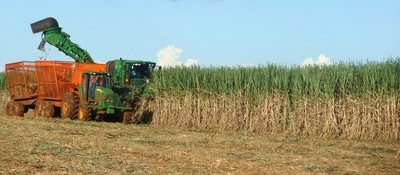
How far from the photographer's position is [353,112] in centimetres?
1766

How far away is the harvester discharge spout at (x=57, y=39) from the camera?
26.3 metres

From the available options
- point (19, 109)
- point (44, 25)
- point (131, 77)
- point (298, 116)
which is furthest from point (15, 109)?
point (298, 116)

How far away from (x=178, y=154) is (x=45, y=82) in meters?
13.3

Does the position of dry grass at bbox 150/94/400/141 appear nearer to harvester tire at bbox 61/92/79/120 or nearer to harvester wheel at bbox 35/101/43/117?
harvester tire at bbox 61/92/79/120

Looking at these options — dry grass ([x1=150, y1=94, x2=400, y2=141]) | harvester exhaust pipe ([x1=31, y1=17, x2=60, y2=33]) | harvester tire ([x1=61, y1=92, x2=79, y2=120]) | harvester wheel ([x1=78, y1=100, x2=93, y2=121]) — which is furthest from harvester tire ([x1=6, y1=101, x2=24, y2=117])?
dry grass ([x1=150, y1=94, x2=400, y2=141])

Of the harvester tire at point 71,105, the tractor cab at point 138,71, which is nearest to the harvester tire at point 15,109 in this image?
the harvester tire at point 71,105

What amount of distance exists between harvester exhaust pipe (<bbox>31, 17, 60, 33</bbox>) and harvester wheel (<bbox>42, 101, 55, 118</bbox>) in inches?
155

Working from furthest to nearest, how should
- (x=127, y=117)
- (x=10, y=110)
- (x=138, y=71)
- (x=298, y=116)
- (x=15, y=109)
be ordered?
(x=10, y=110) → (x=15, y=109) → (x=138, y=71) → (x=127, y=117) → (x=298, y=116)

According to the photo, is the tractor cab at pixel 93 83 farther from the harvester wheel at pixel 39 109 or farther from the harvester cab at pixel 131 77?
the harvester wheel at pixel 39 109

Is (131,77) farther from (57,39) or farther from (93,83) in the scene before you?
(57,39)

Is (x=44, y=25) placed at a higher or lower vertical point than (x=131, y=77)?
higher

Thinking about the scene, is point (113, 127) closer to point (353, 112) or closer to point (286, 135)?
point (286, 135)

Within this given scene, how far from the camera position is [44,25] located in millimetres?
26328

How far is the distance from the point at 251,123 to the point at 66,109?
22.2 feet
